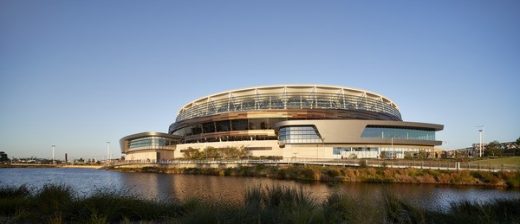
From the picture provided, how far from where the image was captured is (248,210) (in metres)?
12.0

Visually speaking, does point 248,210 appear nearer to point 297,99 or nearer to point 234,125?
point 297,99

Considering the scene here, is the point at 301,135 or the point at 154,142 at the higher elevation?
the point at 301,135

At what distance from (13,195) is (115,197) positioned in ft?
25.0

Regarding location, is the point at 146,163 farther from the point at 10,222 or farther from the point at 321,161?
the point at 10,222

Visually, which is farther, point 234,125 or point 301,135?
point 234,125

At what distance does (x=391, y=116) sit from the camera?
107 metres

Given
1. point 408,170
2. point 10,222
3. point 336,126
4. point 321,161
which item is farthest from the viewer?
point 336,126

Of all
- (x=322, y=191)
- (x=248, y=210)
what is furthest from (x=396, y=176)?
(x=248, y=210)

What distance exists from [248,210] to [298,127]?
72742mm

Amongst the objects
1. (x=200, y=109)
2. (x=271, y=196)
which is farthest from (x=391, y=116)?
(x=271, y=196)

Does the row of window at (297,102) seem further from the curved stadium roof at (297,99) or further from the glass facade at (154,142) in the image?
the glass facade at (154,142)

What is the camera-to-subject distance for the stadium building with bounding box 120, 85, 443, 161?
272 feet

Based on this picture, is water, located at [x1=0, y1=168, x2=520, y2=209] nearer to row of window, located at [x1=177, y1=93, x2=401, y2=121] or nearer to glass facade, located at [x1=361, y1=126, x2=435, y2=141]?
glass facade, located at [x1=361, y1=126, x2=435, y2=141]

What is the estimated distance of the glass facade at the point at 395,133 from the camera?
8331 cm
